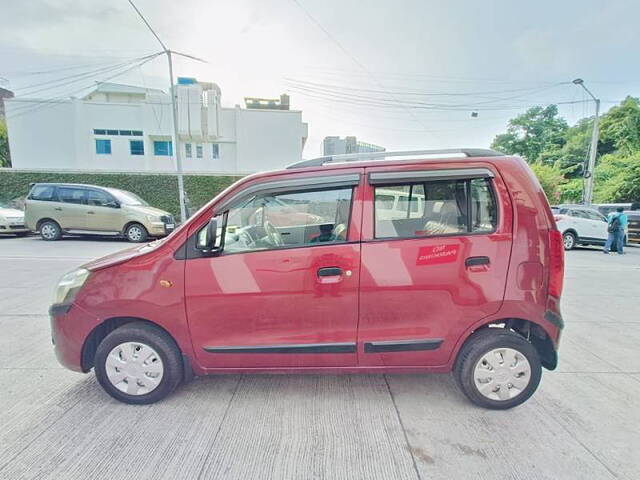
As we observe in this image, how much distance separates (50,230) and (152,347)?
10.7 meters

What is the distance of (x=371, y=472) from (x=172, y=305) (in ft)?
5.66

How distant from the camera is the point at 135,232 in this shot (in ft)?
32.6

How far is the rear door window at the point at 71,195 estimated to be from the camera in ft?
31.9

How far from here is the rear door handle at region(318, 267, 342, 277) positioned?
2.19m

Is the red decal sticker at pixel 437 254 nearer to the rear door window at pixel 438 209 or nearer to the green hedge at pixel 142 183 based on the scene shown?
Answer: the rear door window at pixel 438 209

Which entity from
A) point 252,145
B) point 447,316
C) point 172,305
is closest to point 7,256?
point 172,305

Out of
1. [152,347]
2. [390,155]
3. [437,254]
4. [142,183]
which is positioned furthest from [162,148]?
[437,254]

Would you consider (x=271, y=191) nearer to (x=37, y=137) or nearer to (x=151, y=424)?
(x=151, y=424)

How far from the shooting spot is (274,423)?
85.4 inches

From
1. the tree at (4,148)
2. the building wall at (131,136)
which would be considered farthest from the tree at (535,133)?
the tree at (4,148)

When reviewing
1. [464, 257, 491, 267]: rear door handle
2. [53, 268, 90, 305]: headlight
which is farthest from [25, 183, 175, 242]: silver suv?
[464, 257, 491, 267]: rear door handle

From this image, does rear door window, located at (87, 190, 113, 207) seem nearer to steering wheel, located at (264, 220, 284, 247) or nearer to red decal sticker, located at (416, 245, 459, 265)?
steering wheel, located at (264, 220, 284, 247)

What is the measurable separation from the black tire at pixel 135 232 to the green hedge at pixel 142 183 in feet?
17.0

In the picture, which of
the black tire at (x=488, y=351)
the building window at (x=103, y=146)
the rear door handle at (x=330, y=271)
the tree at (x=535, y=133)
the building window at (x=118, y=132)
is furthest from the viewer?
the tree at (x=535, y=133)
